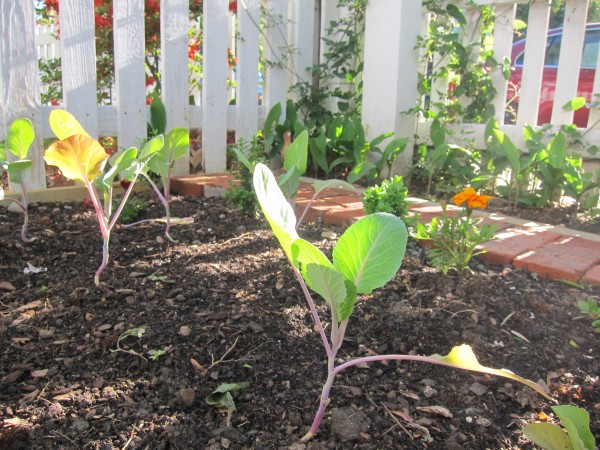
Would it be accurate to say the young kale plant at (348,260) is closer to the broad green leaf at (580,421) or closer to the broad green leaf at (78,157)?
the broad green leaf at (580,421)

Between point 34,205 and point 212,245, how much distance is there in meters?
1.13

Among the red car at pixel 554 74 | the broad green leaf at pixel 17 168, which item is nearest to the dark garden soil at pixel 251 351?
the broad green leaf at pixel 17 168

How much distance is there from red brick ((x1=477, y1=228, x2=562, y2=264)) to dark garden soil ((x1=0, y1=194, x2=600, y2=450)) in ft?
0.31

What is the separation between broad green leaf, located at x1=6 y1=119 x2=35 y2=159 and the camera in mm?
1966

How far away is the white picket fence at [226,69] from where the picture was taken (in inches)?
113

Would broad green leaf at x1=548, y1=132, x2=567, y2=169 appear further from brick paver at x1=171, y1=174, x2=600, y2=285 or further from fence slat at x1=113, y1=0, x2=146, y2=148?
fence slat at x1=113, y1=0, x2=146, y2=148

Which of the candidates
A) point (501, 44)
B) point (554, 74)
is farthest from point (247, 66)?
point (554, 74)

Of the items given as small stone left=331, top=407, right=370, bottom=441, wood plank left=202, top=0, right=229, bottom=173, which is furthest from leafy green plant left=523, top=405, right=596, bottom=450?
wood plank left=202, top=0, right=229, bottom=173

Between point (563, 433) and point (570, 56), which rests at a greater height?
point (570, 56)

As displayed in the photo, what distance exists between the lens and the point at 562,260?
6.81 feet

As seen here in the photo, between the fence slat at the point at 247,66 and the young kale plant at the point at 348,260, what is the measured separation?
2725mm

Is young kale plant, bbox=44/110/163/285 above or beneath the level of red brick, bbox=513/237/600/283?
above

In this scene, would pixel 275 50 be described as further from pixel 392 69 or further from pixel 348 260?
pixel 348 260

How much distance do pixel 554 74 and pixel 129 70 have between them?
238 inches
